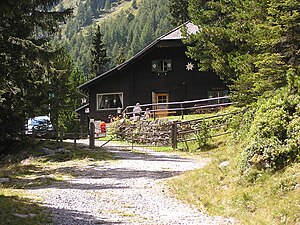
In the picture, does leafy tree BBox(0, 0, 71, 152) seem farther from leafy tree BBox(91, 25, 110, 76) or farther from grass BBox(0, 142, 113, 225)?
leafy tree BBox(91, 25, 110, 76)

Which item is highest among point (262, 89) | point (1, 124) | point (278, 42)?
point (278, 42)

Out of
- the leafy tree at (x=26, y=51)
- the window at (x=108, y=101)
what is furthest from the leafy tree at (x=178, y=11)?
the leafy tree at (x=26, y=51)

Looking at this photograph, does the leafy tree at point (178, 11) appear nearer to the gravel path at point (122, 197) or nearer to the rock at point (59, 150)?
the rock at point (59, 150)

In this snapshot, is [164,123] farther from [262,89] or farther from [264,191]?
[264,191]

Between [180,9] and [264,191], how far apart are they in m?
45.2

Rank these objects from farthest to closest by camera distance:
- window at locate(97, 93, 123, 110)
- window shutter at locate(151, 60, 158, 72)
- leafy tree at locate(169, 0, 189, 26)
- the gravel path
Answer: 1. leafy tree at locate(169, 0, 189, 26)
2. window at locate(97, 93, 123, 110)
3. window shutter at locate(151, 60, 158, 72)
4. the gravel path

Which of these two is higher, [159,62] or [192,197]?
[159,62]

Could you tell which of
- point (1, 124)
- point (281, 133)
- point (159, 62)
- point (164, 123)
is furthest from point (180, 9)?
point (281, 133)

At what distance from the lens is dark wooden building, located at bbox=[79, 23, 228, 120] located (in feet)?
121

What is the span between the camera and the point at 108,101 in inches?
1599

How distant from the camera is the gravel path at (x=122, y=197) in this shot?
371 inches

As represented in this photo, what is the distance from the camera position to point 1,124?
2322cm

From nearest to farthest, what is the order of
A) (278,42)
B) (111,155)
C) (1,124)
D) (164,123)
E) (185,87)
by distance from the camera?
(278,42)
(111,155)
(1,124)
(164,123)
(185,87)

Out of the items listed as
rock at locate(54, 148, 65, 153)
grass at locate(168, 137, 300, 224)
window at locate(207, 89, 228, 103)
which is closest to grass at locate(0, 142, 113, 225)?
rock at locate(54, 148, 65, 153)
